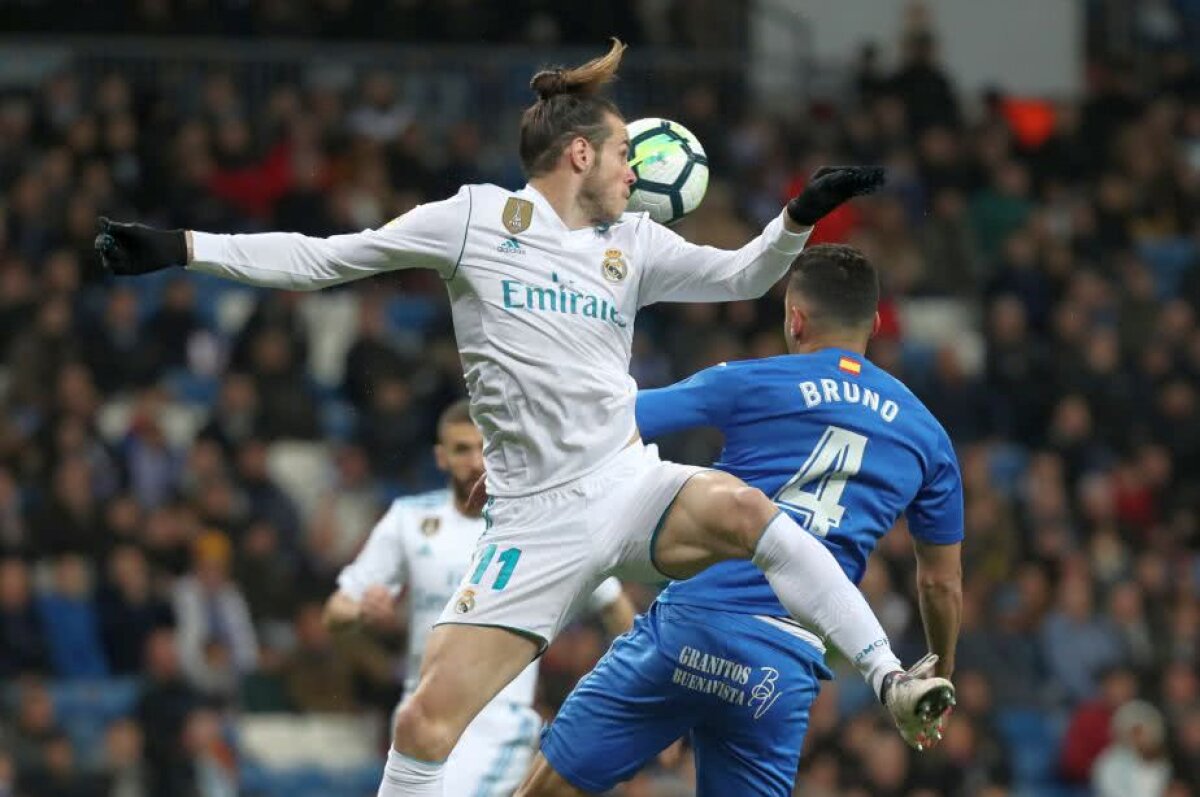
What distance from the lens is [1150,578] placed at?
16547 mm

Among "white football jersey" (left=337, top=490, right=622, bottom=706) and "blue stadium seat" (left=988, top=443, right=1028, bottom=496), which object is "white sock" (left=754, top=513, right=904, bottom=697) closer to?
"white football jersey" (left=337, top=490, right=622, bottom=706)

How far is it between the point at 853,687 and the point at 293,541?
411cm

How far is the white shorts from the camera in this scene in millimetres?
6634

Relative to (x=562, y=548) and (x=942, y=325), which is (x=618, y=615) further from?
(x=942, y=325)

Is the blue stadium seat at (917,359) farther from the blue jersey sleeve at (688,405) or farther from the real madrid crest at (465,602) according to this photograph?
the real madrid crest at (465,602)

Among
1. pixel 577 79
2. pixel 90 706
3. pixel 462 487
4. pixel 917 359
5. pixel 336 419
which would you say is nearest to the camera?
pixel 577 79

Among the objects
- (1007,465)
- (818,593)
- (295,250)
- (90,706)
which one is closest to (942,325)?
(1007,465)

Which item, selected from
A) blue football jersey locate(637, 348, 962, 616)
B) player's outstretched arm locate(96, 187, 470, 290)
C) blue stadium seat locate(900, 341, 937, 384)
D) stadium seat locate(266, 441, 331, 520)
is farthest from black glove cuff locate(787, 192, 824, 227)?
blue stadium seat locate(900, 341, 937, 384)

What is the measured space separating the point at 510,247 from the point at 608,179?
428mm

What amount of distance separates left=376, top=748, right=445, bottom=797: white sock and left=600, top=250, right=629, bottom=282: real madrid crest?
1616 mm

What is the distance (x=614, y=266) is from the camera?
6.94m

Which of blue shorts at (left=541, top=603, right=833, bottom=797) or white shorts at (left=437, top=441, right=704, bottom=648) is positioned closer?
white shorts at (left=437, top=441, right=704, bottom=648)

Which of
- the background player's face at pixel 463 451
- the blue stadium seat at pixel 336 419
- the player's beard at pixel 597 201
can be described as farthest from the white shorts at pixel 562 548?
the blue stadium seat at pixel 336 419

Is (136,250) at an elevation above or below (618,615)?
above
